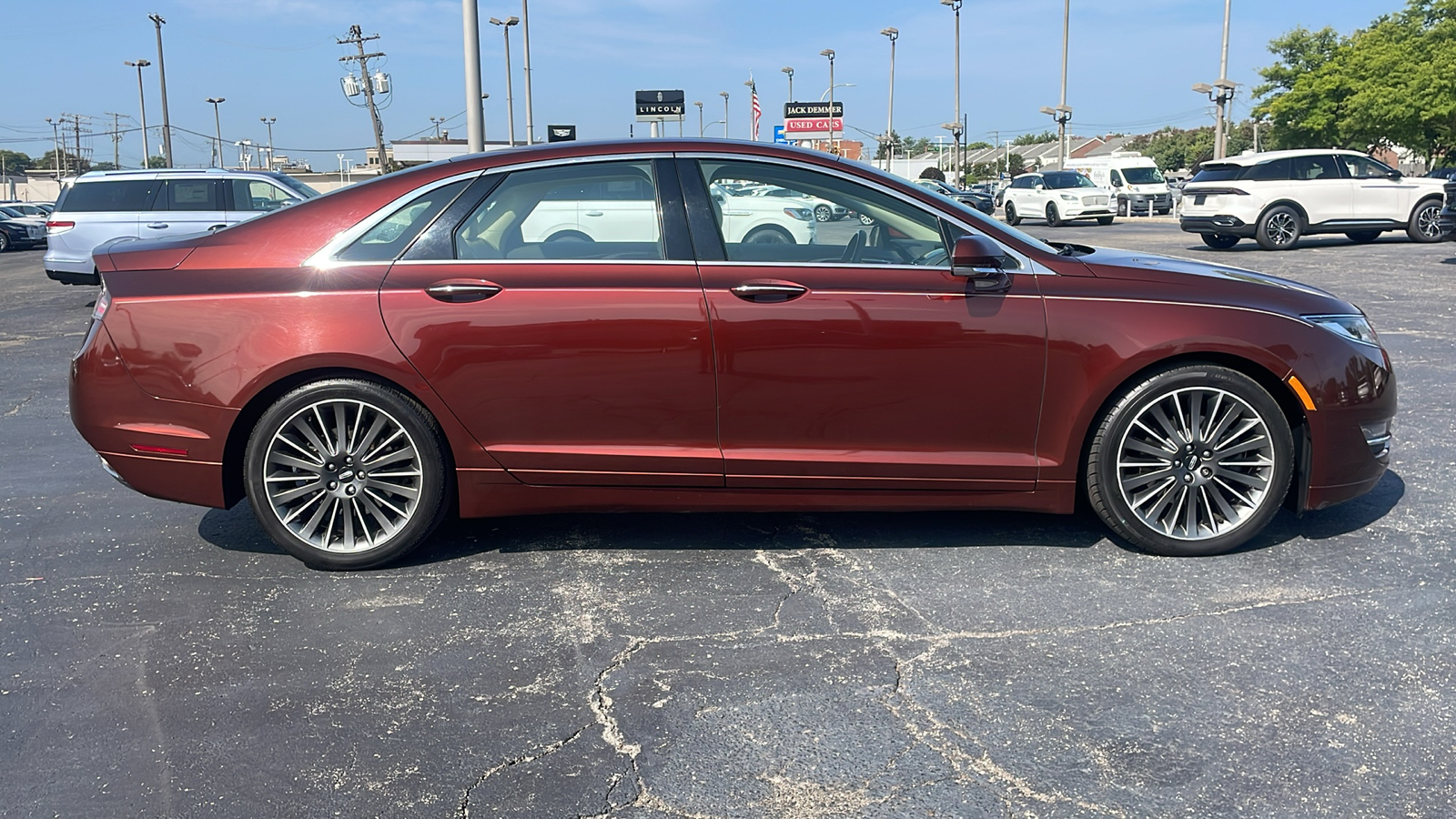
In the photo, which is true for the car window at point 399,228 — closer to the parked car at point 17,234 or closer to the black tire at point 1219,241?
the black tire at point 1219,241

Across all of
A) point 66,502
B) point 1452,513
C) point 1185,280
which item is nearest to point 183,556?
point 66,502

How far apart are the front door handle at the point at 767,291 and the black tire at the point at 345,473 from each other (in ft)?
4.12

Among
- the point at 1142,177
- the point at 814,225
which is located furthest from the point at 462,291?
the point at 1142,177

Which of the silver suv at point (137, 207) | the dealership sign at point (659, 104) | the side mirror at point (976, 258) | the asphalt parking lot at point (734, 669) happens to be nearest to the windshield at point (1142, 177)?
the dealership sign at point (659, 104)

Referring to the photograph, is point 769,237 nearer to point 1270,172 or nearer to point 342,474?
point 342,474

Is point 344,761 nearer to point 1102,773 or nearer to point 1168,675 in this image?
point 1102,773

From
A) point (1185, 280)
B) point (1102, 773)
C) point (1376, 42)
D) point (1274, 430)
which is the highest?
point (1376, 42)

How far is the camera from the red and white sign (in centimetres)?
5925

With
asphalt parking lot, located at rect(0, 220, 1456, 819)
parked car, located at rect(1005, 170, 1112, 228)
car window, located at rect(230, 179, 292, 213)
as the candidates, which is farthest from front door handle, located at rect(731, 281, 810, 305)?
parked car, located at rect(1005, 170, 1112, 228)

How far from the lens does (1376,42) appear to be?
178 feet

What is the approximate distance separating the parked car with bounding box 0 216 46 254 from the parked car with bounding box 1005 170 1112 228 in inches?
1161

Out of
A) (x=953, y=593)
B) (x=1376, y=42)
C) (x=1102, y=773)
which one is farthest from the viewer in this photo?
(x=1376, y=42)

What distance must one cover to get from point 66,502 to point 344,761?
10.6 ft

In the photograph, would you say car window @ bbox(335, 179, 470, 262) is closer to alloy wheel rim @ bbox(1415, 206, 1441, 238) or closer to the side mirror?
the side mirror
